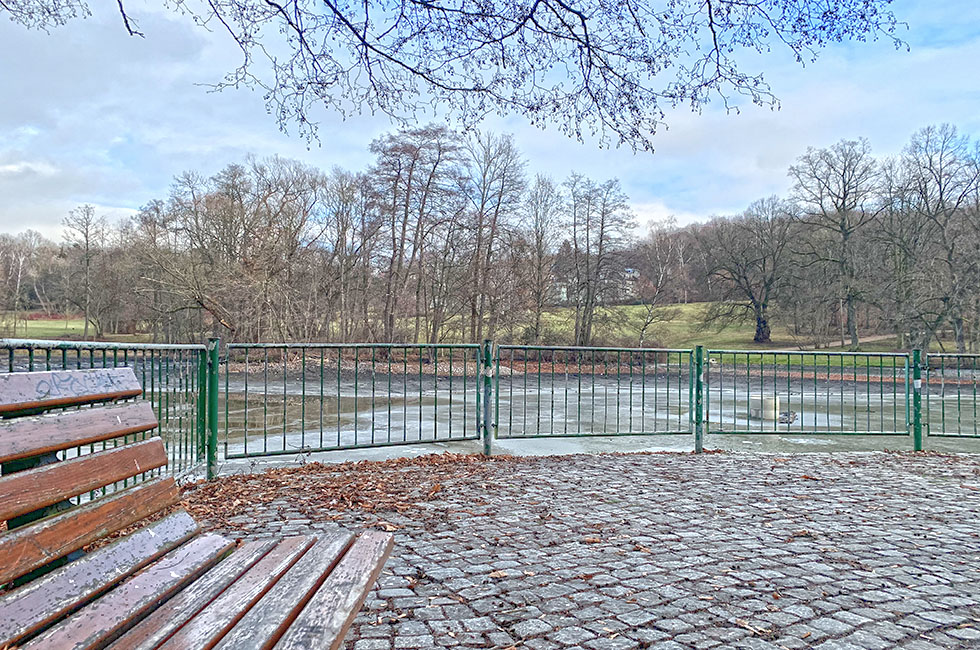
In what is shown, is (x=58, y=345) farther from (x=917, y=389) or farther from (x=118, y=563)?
(x=917, y=389)

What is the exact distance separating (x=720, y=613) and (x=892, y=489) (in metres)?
4.17

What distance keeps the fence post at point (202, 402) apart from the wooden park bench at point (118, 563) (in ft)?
11.7

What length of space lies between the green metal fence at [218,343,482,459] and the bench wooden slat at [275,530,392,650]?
314 centimetres

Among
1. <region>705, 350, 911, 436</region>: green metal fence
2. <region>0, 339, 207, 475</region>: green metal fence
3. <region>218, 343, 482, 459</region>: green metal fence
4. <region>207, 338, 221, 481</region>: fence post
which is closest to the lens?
<region>0, 339, 207, 475</region>: green metal fence

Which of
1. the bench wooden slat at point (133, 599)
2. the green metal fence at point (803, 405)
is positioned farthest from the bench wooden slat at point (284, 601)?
the green metal fence at point (803, 405)

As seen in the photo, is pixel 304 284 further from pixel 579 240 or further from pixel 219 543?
pixel 219 543

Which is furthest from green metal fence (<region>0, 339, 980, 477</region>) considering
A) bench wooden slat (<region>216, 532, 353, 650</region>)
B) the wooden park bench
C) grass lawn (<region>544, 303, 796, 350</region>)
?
grass lawn (<region>544, 303, 796, 350</region>)

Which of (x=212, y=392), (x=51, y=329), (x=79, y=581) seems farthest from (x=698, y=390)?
(x=51, y=329)

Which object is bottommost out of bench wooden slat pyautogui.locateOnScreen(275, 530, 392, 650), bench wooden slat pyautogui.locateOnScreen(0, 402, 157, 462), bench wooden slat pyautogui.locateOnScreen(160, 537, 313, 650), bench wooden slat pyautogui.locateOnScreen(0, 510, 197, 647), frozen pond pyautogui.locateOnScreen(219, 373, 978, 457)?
frozen pond pyautogui.locateOnScreen(219, 373, 978, 457)

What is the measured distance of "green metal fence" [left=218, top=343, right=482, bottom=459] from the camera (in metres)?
7.07

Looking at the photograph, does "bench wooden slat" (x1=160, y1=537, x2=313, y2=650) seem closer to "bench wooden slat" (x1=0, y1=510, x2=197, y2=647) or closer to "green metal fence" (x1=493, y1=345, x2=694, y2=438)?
"bench wooden slat" (x1=0, y1=510, x2=197, y2=647)

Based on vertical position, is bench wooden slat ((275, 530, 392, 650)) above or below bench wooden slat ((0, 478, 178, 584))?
below

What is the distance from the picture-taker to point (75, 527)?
6.16 ft

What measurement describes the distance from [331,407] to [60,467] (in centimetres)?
1201
